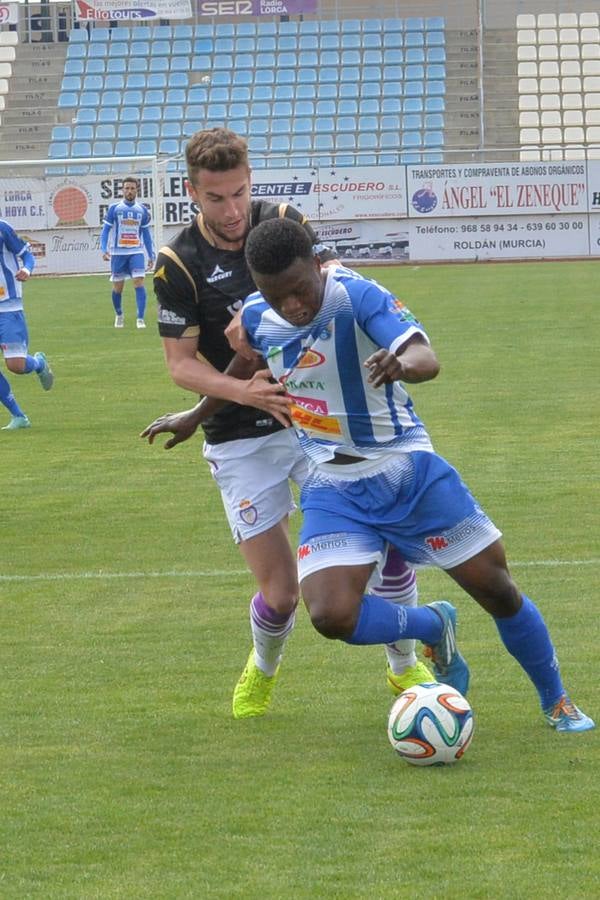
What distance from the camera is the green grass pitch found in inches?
158

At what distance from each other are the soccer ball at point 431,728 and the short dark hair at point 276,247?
147cm

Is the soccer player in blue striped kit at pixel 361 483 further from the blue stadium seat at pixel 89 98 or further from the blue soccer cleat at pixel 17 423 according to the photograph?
the blue stadium seat at pixel 89 98

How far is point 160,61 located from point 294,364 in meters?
38.1

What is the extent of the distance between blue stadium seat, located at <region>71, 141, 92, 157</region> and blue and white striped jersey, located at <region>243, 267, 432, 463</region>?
3445 cm

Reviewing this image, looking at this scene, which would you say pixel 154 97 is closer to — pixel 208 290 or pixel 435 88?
pixel 435 88

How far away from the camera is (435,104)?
3838 cm

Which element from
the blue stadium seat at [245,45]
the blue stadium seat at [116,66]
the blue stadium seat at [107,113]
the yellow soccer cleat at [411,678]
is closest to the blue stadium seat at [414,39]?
the blue stadium seat at [245,45]

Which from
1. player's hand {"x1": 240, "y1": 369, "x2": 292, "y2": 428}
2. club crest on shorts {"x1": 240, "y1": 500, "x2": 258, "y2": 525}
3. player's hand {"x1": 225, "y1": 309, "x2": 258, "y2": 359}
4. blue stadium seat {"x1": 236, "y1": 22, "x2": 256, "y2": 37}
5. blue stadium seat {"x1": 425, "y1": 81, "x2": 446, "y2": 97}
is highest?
blue stadium seat {"x1": 236, "y1": 22, "x2": 256, "y2": 37}

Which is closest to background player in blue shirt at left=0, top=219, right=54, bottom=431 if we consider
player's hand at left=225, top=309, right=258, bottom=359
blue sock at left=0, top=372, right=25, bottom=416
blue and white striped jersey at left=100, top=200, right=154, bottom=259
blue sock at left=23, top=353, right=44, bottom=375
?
blue sock at left=0, top=372, right=25, bottom=416

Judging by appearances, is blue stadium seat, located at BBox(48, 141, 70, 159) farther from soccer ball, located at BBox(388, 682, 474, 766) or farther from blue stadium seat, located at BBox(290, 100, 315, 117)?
soccer ball, located at BBox(388, 682, 474, 766)

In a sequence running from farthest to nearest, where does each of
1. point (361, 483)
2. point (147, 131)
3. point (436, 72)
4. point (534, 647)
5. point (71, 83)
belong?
1. point (71, 83)
2. point (436, 72)
3. point (147, 131)
4. point (534, 647)
5. point (361, 483)

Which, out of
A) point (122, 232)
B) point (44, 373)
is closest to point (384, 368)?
point (44, 373)

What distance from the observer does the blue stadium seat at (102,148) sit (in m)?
38.3

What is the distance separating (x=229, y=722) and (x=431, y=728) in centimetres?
95
